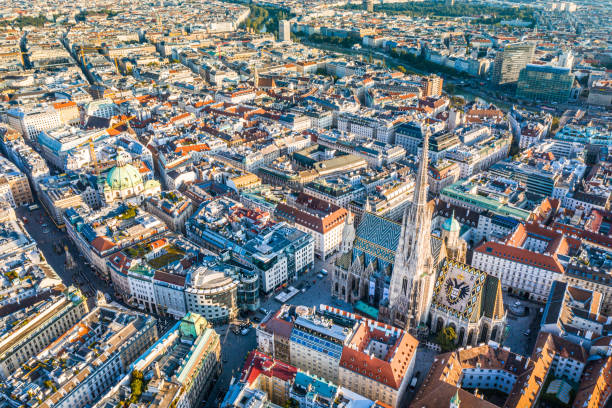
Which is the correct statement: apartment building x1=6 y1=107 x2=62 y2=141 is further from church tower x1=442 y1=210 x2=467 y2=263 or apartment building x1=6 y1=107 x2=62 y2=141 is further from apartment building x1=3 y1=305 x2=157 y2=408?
church tower x1=442 y1=210 x2=467 y2=263

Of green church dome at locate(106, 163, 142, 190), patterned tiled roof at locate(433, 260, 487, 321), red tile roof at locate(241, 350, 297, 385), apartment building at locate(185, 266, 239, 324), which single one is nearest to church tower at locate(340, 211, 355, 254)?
patterned tiled roof at locate(433, 260, 487, 321)

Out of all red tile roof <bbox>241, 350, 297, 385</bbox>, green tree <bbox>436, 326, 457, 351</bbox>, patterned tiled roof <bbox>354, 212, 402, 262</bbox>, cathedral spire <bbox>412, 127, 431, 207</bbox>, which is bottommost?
green tree <bbox>436, 326, 457, 351</bbox>


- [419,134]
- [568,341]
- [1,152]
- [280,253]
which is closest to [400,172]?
[419,134]

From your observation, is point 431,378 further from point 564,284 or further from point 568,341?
point 564,284

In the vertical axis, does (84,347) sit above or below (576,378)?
above

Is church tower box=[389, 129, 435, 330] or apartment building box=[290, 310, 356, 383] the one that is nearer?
apartment building box=[290, 310, 356, 383]

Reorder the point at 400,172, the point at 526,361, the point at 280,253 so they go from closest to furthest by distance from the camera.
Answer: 1. the point at 526,361
2. the point at 280,253
3. the point at 400,172

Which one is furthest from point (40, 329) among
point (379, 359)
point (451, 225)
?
point (451, 225)
